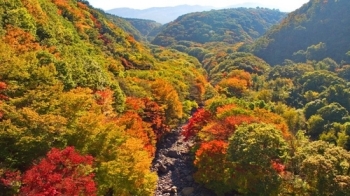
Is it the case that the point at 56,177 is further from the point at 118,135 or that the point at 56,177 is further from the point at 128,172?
the point at 118,135

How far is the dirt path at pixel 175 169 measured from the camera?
52.2m

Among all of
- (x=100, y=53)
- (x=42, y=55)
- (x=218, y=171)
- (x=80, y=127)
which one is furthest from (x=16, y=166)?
(x=100, y=53)

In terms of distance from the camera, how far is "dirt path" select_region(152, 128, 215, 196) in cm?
5216

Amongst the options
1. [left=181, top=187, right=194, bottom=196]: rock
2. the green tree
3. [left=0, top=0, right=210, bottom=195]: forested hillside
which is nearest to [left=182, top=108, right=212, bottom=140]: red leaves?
[left=0, top=0, right=210, bottom=195]: forested hillside

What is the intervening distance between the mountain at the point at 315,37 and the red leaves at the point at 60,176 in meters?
152

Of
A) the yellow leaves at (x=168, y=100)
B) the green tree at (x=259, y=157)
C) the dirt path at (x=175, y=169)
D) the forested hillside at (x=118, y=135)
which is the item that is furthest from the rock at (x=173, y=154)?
the green tree at (x=259, y=157)

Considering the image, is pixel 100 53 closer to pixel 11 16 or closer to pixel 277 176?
pixel 11 16

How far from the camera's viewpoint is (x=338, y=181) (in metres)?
39.3

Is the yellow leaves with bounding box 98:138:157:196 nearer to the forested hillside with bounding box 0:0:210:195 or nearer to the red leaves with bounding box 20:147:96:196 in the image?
the forested hillside with bounding box 0:0:210:195

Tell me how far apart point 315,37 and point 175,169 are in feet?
503

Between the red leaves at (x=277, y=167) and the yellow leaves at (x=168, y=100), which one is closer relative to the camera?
the red leaves at (x=277, y=167)

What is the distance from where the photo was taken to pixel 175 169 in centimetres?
5962

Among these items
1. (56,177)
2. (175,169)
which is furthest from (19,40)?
(175,169)

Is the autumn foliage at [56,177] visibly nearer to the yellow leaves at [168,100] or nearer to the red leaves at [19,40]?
the red leaves at [19,40]
